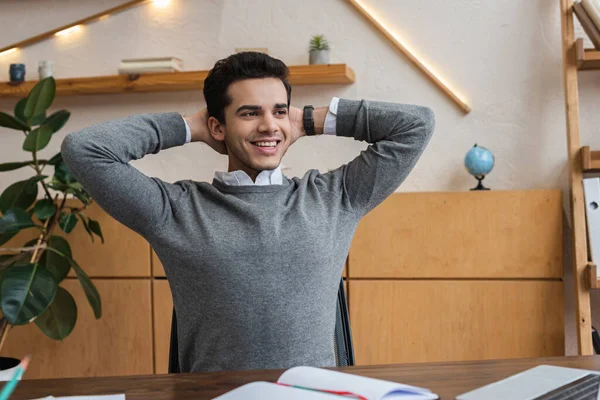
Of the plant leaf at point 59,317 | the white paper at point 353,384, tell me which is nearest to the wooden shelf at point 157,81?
the plant leaf at point 59,317

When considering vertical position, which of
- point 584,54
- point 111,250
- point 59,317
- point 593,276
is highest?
point 584,54

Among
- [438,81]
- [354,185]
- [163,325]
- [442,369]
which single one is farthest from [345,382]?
[438,81]

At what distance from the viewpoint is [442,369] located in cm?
125

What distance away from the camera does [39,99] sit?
119 inches

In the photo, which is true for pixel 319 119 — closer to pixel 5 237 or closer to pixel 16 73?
pixel 5 237

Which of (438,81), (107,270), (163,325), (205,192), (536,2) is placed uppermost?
(536,2)

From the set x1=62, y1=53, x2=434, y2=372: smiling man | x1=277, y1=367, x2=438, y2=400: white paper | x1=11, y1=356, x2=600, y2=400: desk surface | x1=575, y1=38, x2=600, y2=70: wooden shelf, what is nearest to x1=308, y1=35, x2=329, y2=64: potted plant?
x1=575, y1=38, x2=600, y2=70: wooden shelf

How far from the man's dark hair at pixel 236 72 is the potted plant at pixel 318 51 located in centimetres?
148

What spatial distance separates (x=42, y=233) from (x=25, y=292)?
1.57ft

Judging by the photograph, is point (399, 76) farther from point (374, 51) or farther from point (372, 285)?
point (372, 285)

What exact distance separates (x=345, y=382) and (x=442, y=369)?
24cm

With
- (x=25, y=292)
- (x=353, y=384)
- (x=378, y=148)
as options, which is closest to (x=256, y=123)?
(x=378, y=148)

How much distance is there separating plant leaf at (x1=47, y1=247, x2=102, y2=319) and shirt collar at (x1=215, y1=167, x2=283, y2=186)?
132 centimetres

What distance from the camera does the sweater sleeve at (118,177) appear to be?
1683 mm
